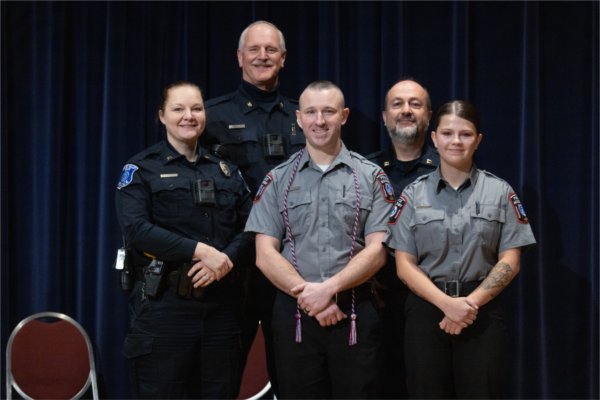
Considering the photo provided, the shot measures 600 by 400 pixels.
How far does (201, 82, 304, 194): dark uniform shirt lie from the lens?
3795 millimetres

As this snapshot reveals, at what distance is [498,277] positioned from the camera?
10.3ft

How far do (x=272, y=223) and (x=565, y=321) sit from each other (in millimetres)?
2110

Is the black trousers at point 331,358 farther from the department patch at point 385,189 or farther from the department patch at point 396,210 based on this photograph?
the department patch at point 385,189

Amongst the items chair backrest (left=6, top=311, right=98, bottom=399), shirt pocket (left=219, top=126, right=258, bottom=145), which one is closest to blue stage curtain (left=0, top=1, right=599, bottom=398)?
chair backrest (left=6, top=311, right=98, bottom=399)

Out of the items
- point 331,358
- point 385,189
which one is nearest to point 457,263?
point 385,189

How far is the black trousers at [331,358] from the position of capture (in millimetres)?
3148

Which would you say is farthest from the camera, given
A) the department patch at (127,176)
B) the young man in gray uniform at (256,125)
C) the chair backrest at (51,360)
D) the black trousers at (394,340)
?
the chair backrest at (51,360)

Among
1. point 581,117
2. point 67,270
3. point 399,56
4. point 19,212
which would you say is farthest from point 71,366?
point 581,117

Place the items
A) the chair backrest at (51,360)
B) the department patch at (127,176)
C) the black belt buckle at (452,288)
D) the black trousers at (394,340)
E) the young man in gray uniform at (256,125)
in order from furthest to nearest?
the chair backrest at (51,360) < the young man in gray uniform at (256,125) < the black trousers at (394,340) < the department patch at (127,176) < the black belt buckle at (452,288)

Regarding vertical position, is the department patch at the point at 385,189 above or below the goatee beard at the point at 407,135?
below

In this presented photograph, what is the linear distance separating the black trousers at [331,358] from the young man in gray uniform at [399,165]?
0.38m

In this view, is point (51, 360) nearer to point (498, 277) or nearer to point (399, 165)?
point (399, 165)

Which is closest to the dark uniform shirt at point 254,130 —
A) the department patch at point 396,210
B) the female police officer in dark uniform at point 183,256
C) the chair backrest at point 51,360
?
the female police officer in dark uniform at point 183,256

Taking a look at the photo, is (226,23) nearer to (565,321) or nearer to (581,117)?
(581,117)
